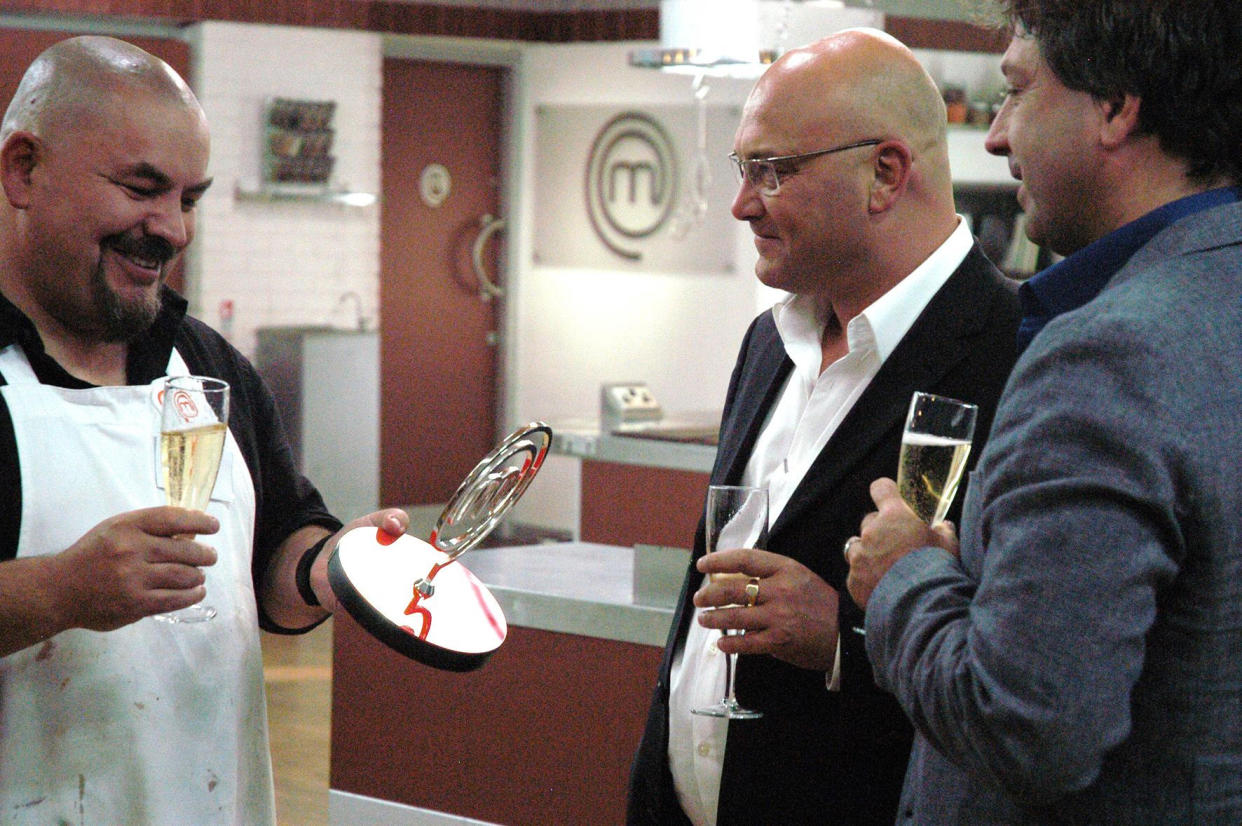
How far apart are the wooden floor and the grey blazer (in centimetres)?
280

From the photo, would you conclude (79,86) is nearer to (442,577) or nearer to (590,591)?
(442,577)

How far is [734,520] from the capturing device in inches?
68.1

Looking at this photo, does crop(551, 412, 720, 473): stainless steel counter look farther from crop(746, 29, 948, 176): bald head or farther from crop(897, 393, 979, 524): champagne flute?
crop(897, 393, 979, 524): champagne flute

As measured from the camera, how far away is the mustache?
183 centimetres

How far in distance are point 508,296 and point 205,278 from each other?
2.05 metres

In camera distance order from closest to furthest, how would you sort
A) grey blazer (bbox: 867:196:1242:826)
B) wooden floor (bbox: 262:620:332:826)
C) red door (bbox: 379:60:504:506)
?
grey blazer (bbox: 867:196:1242:826)
wooden floor (bbox: 262:620:332:826)
red door (bbox: 379:60:504:506)

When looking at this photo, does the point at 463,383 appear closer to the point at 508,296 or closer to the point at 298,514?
the point at 508,296

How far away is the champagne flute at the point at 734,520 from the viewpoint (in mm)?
1723

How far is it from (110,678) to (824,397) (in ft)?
3.12

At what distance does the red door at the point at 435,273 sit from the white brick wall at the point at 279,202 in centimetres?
41

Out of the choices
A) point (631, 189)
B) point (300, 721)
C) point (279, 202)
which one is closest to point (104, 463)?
point (300, 721)

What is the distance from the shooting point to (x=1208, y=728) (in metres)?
1.22

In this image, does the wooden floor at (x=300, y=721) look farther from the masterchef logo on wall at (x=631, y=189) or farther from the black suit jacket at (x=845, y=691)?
the masterchef logo on wall at (x=631, y=189)

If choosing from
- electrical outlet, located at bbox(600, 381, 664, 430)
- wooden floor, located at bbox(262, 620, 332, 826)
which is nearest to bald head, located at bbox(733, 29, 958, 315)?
wooden floor, located at bbox(262, 620, 332, 826)
